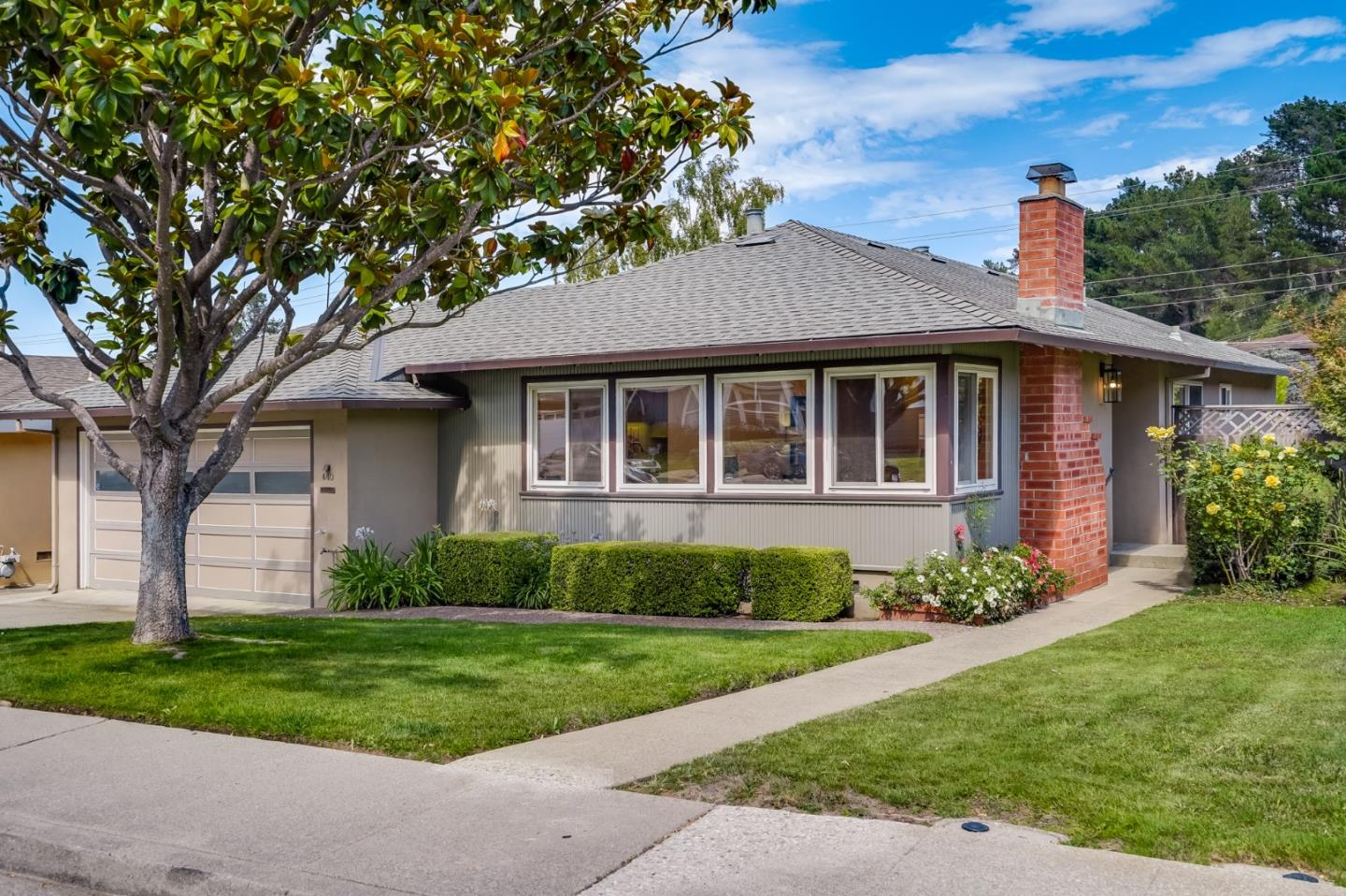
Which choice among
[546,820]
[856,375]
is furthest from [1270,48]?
[546,820]

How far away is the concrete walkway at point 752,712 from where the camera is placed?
21.6ft

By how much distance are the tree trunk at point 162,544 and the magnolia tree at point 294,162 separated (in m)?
→ 0.02

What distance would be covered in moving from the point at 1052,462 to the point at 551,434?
20.0 feet

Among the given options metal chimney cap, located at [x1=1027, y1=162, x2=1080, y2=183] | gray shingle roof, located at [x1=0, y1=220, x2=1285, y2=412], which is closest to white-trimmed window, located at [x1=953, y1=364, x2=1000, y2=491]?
gray shingle roof, located at [x1=0, y1=220, x2=1285, y2=412]

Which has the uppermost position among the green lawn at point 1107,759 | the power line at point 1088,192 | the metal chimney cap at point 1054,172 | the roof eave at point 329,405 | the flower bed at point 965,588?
the power line at point 1088,192

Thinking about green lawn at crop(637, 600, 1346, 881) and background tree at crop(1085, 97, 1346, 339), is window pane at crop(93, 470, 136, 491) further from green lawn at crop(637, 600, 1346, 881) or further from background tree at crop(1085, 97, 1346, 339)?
background tree at crop(1085, 97, 1346, 339)

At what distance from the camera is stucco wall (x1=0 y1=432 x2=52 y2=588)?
20.4 meters

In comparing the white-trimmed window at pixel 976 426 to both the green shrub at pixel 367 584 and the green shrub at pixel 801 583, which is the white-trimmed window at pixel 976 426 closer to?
the green shrub at pixel 801 583

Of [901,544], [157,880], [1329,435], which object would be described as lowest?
[157,880]

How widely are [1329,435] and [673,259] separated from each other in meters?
9.03

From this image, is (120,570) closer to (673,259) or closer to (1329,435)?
(673,259)

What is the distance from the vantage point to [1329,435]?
14.1 m

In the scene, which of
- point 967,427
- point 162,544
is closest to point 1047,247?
point 967,427

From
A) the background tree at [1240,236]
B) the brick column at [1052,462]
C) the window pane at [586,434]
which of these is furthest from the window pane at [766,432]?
the background tree at [1240,236]
